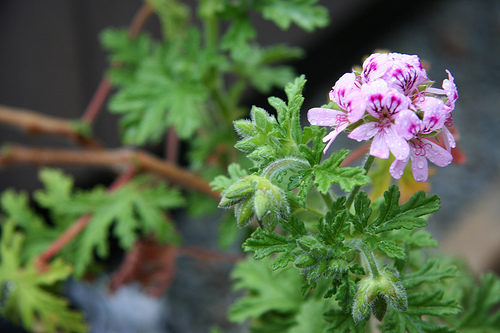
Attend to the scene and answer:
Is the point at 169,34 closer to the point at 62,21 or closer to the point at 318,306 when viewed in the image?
the point at 62,21

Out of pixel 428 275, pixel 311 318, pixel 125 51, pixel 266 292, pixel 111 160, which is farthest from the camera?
pixel 125 51

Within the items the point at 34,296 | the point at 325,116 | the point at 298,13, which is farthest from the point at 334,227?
the point at 34,296

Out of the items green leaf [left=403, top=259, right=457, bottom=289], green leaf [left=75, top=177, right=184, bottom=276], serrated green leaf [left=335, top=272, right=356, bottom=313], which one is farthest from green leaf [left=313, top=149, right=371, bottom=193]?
green leaf [left=75, top=177, right=184, bottom=276]

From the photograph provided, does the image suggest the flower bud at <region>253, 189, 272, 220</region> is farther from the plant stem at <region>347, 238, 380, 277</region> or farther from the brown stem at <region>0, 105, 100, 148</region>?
the brown stem at <region>0, 105, 100, 148</region>

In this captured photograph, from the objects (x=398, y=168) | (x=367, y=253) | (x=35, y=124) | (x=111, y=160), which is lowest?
(x=367, y=253)

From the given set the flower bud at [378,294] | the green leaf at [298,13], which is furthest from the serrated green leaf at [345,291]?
the green leaf at [298,13]

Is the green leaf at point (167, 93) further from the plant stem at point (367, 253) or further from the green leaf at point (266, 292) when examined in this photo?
the plant stem at point (367, 253)

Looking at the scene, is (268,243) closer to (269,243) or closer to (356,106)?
(269,243)

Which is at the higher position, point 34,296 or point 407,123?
point 407,123
